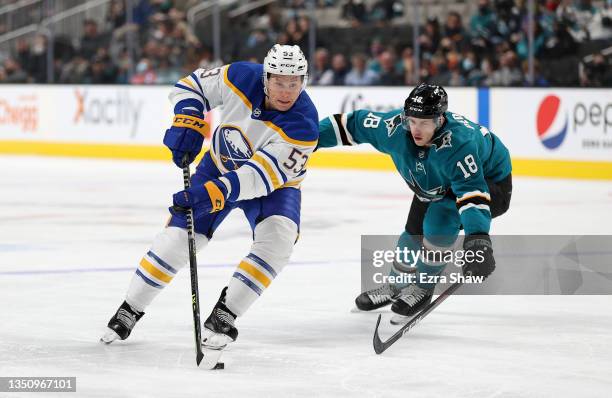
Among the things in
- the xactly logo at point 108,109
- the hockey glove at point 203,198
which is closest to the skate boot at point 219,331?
the hockey glove at point 203,198

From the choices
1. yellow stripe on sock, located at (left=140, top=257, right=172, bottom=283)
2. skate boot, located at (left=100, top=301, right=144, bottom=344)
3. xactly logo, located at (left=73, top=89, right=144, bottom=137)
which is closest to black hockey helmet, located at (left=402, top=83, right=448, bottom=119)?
yellow stripe on sock, located at (left=140, top=257, right=172, bottom=283)

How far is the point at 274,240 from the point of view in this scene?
4551 millimetres

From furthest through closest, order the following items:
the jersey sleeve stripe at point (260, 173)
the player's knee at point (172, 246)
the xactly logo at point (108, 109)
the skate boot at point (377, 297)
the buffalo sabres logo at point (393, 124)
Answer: the xactly logo at point (108, 109)
the skate boot at point (377, 297)
the buffalo sabres logo at point (393, 124)
the player's knee at point (172, 246)
the jersey sleeve stripe at point (260, 173)

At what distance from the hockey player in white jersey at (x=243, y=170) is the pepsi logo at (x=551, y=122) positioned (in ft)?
25.3

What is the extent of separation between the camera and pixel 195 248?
15.0 feet

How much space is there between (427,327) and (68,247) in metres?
3.10

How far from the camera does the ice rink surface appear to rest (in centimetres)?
397

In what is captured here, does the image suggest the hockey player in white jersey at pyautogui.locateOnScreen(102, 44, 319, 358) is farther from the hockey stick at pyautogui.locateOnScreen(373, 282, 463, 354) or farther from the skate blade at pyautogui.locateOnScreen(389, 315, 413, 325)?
the skate blade at pyautogui.locateOnScreen(389, 315, 413, 325)

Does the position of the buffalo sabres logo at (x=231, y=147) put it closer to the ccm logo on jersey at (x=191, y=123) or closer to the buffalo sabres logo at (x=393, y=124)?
the ccm logo on jersey at (x=191, y=123)

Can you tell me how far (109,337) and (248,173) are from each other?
815 millimetres

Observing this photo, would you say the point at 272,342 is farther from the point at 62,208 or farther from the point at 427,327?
the point at 62,208

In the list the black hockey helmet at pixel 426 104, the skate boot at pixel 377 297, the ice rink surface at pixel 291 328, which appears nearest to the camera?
the ice rink surface at pixel 291 328

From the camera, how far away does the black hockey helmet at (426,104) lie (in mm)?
4742

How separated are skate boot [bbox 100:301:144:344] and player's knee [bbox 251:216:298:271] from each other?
531mm
